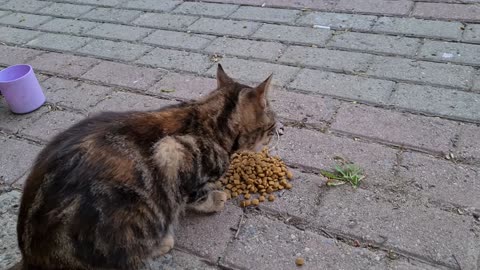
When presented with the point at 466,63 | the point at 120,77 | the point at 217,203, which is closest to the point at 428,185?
the point at 217,203

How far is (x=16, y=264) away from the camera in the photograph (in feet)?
6.32

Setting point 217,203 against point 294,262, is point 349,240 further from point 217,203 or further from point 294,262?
point 217,203

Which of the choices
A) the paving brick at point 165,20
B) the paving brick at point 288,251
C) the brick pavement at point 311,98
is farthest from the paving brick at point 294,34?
the paving brick at point 288,251

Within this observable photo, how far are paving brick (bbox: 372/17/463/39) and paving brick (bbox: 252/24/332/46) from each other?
1.50ft

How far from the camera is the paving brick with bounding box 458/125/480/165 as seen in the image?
238 centimetres

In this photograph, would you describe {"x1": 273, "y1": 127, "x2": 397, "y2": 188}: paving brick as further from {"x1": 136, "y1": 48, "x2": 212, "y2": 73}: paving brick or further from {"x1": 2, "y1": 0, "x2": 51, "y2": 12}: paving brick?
{"x1": 2, "y1": 0, "x2": 51, "y2": 12}: paving brick

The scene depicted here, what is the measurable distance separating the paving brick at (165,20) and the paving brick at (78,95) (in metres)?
1.08

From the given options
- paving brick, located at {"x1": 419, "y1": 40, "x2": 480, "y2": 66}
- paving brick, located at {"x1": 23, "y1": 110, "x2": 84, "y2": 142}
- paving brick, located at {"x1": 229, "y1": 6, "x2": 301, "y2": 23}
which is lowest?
paving brick, located at {"x1": 23, "y1": 110, "x2": 84, "y2": 142}

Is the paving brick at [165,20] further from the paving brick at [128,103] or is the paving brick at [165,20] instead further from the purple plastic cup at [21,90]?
the purple plastic cup at [21,90]

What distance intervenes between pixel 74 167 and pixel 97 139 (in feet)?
0.52

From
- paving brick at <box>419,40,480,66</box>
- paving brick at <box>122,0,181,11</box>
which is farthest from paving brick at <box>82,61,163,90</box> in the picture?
paving brick at <box>419,40,480,66</box>

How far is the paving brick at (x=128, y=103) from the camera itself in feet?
9.99

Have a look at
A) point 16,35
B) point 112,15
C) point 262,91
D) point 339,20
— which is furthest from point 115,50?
Answer: point 262,91

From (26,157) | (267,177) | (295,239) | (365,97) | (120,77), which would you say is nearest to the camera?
(295,239)
